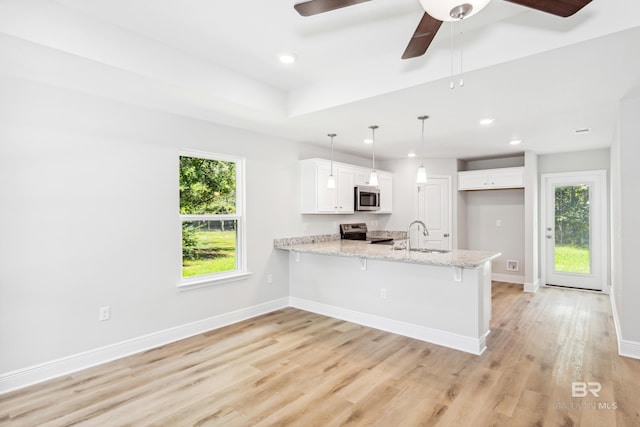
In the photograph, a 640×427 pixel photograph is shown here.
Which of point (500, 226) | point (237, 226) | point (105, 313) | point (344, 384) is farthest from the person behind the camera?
point (500, 226)

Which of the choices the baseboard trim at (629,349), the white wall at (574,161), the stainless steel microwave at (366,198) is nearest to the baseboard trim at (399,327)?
the baseboard trim at (629,349)

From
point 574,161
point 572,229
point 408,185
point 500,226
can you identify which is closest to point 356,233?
point 408,185

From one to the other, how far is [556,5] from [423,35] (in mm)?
640

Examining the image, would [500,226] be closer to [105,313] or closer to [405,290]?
[405,290]

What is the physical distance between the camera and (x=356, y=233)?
5.88 meters

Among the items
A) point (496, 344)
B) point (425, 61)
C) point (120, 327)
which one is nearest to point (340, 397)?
point (496, 344)

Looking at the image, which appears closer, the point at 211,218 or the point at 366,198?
the point at 211,218

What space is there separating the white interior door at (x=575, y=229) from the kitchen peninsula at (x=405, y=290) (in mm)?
3168

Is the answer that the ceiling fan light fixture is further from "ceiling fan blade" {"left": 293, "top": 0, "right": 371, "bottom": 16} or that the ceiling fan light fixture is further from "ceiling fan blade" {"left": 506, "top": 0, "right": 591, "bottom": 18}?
"ceiling fan blade" {"left": 293, "top": 0, "right": 371, "bottom": 16}

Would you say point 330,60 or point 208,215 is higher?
point 330,60

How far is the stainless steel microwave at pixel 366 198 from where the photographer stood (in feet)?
18.3

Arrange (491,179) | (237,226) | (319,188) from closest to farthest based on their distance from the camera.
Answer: (237,226) → (319,188) → (491,179)

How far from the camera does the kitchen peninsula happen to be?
329cm

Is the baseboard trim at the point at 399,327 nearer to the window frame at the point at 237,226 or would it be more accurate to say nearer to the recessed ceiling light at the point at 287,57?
the window frame at the point at 237,226
